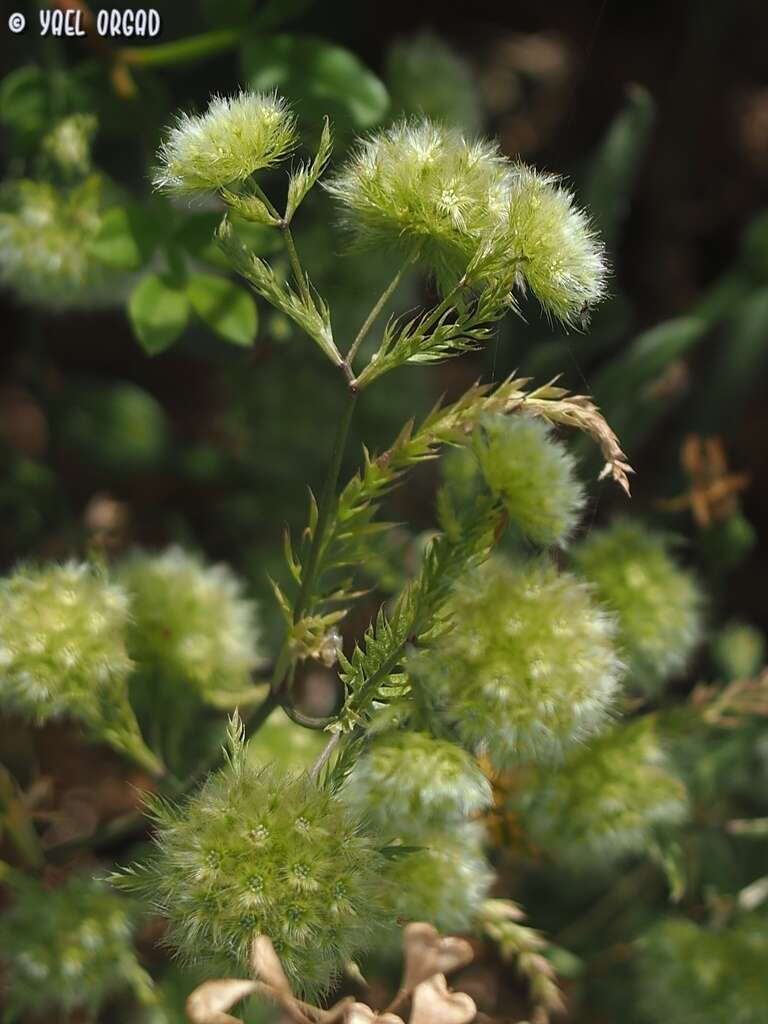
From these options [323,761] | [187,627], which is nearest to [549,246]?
[323,761]

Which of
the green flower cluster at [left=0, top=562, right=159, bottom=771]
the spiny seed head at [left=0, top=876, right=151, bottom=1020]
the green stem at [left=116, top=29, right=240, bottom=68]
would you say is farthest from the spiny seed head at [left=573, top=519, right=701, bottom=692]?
the green stem at [left=116, top=29, right=240, bottom=68]

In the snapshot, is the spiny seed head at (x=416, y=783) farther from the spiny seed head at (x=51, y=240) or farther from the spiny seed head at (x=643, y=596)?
the spiny seed head at (x=51, y=240)

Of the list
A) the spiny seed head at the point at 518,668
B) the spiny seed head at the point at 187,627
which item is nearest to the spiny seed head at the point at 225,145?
the spiny seed head at the point at 518,668

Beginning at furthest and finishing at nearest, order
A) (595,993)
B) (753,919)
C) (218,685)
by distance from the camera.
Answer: (595,993) < (753,919) < (218,685)

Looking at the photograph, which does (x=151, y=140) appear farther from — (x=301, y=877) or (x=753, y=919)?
(x=753, y=919)

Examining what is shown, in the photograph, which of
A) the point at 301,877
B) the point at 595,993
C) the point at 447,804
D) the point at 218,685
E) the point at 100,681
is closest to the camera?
the point at 301,877

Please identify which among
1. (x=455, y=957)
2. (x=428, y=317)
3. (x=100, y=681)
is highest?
(x=428, y=317)

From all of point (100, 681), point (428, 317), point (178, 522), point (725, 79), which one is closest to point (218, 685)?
point (100, 681)
